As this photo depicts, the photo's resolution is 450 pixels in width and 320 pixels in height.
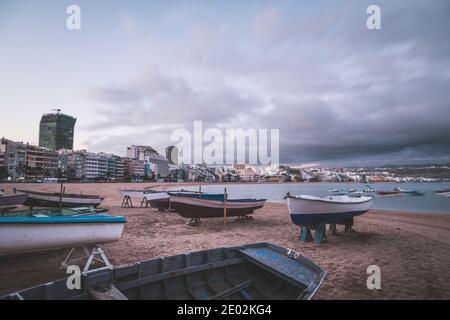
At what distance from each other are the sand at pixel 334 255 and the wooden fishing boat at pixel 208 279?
1021 mm

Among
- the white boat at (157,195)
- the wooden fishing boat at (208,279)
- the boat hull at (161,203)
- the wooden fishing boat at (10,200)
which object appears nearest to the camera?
the wooden fishing boat at (208,279)

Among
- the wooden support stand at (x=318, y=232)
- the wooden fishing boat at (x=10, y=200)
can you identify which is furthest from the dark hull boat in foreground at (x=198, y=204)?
the wooden fishing boat at (x=10, y=200)

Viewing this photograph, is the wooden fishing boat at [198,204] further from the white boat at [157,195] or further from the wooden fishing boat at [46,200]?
the wooden fishing boat at [46,200]

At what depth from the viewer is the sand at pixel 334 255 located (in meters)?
6.53

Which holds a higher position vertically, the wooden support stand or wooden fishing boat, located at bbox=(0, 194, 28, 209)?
wooden fishing boat, located at bbox=(0, 194, 28, 209)

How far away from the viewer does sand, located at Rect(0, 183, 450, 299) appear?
653 centimetres

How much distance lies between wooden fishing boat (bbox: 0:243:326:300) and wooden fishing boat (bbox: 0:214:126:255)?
2498mm

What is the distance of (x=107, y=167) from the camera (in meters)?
148

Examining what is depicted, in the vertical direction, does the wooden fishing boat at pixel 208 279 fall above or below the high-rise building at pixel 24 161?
below

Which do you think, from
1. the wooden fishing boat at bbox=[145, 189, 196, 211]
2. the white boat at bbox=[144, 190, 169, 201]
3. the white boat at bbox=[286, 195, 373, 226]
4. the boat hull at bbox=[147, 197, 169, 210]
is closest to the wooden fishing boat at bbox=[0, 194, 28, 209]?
the white boat at bbox=[144, 190, 169, 201]

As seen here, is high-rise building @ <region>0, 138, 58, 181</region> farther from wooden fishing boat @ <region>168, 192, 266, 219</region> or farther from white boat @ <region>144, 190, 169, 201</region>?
A: wooden fishing boat @ <region>168, 192, 266, 219</region>
